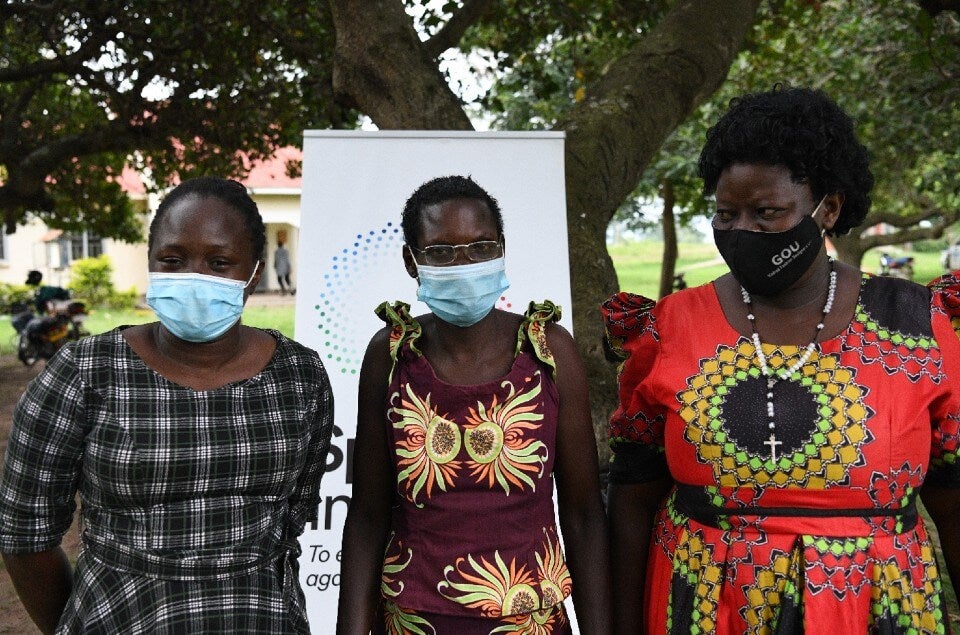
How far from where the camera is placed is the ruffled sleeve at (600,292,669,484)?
1983 mm

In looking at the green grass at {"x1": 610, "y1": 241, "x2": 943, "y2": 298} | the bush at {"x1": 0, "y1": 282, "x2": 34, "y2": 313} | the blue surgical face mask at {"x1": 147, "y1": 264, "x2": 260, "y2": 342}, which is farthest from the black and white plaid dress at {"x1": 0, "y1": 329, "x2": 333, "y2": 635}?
the green grass at {"x1": 610, "y1": 241, "x2": 943, "y2": 298}

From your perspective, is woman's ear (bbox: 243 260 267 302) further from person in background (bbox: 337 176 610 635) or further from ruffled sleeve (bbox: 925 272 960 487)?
ruffled sleeve (bbox: 925 272 960 487)

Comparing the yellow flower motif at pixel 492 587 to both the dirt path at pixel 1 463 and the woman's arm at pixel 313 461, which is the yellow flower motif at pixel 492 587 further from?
the dirt path at pixel 1 463

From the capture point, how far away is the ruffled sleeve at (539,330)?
2.01 metres

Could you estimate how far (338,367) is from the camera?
3.60 metres

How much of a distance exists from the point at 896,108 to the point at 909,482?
948 cm

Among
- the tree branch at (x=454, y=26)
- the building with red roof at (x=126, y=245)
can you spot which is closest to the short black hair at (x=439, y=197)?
the tree branch at (x=454, y=26)

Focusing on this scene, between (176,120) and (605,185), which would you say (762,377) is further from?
(176,120)

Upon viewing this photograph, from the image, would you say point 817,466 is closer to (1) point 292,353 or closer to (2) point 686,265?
(1) point 292,353

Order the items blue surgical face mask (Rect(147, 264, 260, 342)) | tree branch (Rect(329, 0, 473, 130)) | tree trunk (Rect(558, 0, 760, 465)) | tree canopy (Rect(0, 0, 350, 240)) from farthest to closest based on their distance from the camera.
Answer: tree canopy (Rect(0, 0, 350, 240))
tree branch (Rect(329, 0, 473, 130))
tree trunk (Rect(558, 0, 760, 465))
blue surgical face mask (Rect(147, 264, 260, 342))

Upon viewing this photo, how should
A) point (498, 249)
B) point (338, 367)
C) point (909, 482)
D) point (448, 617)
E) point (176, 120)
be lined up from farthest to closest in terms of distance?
point (176, 120) → point (338, 367) → point (498, 249) → point (448, 617) → point (909, 482)

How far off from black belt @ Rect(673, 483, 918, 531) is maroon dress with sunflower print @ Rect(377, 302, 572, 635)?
30 cm

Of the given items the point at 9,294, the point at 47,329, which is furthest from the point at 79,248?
the point at 47,329

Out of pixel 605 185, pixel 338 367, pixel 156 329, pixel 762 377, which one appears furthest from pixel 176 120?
pixel 762 377
